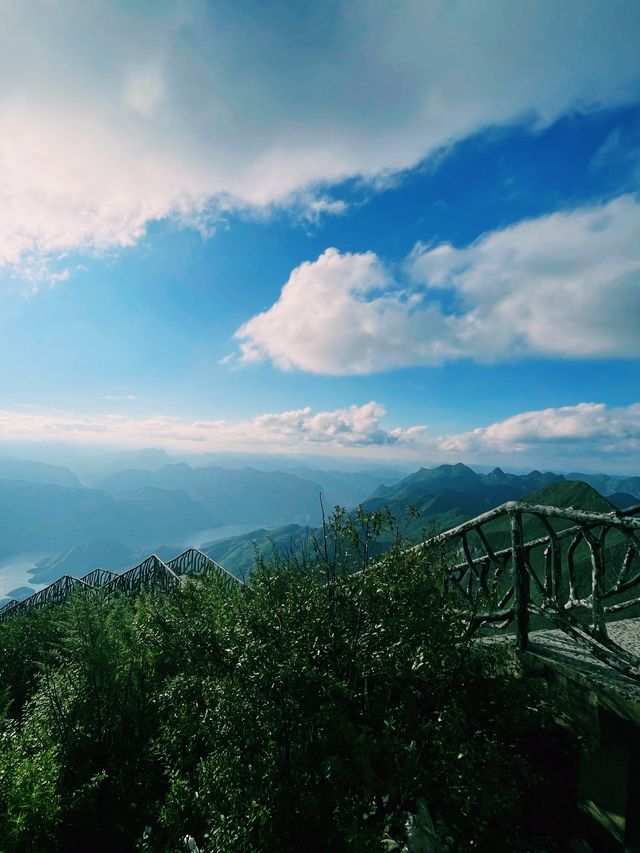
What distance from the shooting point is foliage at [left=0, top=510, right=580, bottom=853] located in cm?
498

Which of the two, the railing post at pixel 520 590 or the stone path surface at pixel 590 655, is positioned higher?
the railing post at pixel 520 590

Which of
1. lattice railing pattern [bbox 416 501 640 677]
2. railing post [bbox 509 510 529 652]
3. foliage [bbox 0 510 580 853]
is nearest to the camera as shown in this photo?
foliage [bbox 0 510 580 853]

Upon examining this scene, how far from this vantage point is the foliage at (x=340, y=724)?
4.98 m

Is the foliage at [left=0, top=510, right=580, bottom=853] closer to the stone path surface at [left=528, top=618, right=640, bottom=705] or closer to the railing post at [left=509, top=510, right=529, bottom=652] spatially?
the railing post at [left=509, top=510, right=529, bottom=652]

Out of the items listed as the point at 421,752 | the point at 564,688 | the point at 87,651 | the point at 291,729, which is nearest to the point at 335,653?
the point at 291,729

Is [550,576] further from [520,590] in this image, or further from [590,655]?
[590,655]

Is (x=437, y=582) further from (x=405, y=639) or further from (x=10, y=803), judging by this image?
(x=10, y=803)

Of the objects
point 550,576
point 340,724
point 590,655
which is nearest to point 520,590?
point 550,576

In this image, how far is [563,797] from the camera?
21.1 ft

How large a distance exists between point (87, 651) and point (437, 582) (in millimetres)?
11502

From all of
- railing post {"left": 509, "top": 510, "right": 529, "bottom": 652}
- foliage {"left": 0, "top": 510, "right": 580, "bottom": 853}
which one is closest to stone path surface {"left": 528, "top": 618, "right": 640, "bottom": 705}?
railing post {"left": 509, "top": 510, "right": 529, "bottom": 652}

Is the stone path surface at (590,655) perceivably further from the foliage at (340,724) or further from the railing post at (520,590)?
the foliage at (340,724)

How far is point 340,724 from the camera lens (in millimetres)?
5215

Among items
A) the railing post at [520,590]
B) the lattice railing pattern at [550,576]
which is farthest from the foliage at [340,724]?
the lattice railing pattern at [550,576]
